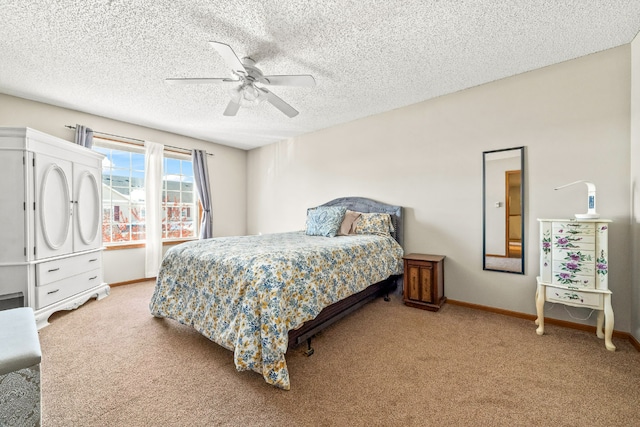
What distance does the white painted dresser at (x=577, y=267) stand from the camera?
205cm

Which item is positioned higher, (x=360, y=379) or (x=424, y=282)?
(x=424, y=282)

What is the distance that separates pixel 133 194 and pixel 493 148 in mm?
5166

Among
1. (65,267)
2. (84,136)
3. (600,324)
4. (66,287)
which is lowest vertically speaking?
(600,324)

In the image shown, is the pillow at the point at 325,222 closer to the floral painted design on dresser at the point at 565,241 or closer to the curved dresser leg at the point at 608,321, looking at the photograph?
the floral painted design on dresser at the point at 565,241

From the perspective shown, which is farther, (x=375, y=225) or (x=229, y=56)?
(x=375, y=225)

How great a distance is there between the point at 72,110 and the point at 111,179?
3.39ft

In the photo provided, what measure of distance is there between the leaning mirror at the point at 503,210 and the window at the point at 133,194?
475 centimetres

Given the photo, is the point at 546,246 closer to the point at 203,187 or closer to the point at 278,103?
the point at 278,103

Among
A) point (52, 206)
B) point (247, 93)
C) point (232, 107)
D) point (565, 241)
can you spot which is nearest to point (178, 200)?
point (52, 206)

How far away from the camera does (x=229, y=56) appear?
1.85 m

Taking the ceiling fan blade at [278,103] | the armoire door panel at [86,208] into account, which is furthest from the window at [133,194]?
the ceiling fan blade at [278,103]

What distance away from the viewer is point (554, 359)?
193 centimetres

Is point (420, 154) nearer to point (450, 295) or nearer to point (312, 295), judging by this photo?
point (450, 295)

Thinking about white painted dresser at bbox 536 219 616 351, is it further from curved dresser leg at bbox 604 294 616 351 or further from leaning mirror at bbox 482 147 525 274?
leaning mirror at bbox 482 147 525 274
